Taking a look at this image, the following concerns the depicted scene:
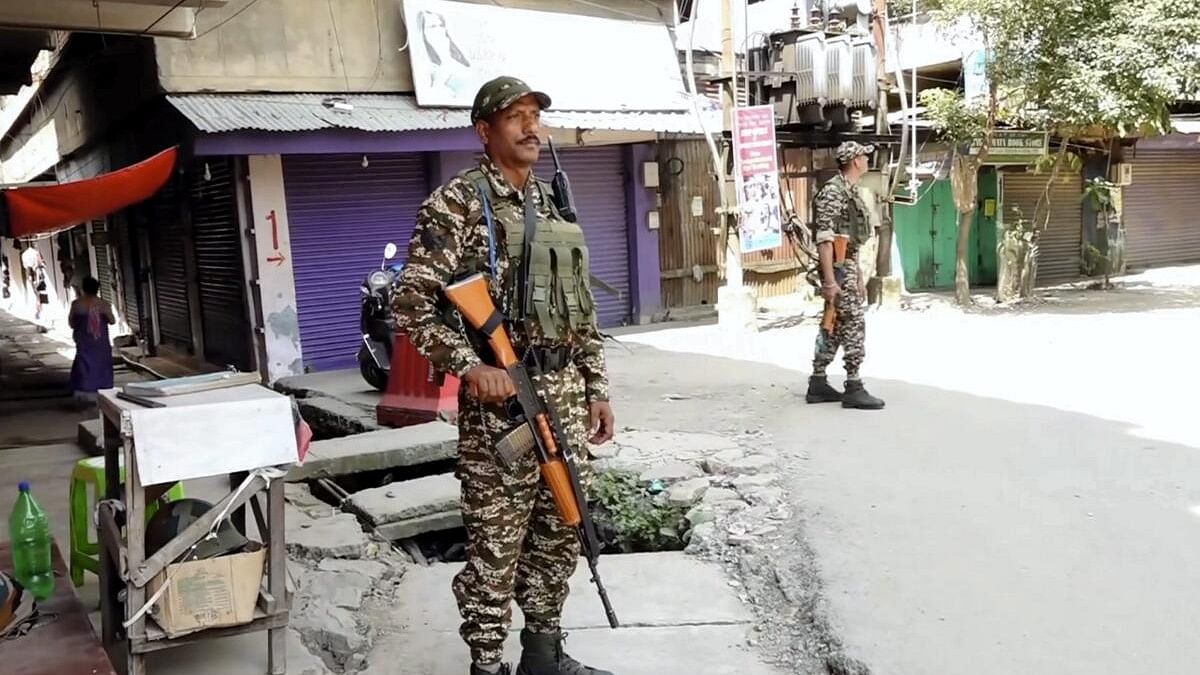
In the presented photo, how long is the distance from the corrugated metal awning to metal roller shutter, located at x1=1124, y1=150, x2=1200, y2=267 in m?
11.8

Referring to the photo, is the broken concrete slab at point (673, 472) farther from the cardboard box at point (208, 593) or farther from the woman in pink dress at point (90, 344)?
the woman in pink dress at point (90, 344)

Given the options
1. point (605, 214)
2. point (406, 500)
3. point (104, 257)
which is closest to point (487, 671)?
point (406, 500)

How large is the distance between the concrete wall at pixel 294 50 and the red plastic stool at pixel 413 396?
388 centimetres

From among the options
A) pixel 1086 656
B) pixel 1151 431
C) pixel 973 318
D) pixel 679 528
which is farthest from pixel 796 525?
pixel 973 318

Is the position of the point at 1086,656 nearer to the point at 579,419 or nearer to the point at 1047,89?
the point at 579,419

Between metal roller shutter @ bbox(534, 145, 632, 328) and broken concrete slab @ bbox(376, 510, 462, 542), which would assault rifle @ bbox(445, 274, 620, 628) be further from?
metal roller shutter @ bbox(534, 145, 632, 328)

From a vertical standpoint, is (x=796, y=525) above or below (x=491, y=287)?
below

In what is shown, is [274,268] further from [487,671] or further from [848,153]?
[487,671]

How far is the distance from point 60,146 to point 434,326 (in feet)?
47.7

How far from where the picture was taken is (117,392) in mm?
3045

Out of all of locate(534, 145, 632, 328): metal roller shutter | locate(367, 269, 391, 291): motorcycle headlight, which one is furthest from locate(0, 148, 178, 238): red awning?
locate(534, 145, 632, 328): metal roller shutter

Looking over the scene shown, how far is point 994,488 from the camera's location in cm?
480

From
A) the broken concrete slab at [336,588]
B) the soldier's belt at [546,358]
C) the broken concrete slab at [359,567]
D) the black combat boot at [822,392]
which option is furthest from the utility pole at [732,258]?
the soldier's belt at [546,358]

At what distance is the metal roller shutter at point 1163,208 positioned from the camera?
18.0 meters
